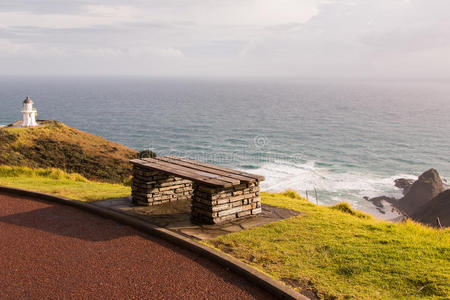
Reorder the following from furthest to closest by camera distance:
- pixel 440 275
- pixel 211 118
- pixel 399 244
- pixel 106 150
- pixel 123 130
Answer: pixel 211 118 → pixel 123 130 → pixel 106 150 → pixel 399 244 → pixel 440 275

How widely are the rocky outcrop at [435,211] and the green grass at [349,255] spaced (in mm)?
21931

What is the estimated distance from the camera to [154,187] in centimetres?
924

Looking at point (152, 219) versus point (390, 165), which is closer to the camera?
point (152, 219)

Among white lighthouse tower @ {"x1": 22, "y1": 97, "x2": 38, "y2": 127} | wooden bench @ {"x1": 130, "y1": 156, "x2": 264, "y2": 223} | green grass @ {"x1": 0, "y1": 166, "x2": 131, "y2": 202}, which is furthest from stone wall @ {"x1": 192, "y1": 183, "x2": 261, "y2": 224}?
white lighthouse tower @ {"x1": 22, "y1": 97, "x2": 38, "y2": 127}

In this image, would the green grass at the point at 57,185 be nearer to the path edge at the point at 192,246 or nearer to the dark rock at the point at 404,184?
the path edge at the point at 192,246

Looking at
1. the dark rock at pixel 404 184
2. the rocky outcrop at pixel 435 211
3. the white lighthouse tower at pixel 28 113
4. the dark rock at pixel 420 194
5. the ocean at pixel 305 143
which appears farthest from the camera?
the ocean at pixel 305 143

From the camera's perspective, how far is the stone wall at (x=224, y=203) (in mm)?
7691

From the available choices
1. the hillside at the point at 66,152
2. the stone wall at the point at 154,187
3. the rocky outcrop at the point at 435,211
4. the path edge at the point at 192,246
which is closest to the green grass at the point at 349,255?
the path edge at the point at 192,246

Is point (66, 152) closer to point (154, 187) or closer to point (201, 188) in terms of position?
point (154, 187)

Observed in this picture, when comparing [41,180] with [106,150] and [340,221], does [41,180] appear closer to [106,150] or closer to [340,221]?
[340,221]

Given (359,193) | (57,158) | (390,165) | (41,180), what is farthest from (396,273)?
(390,165)

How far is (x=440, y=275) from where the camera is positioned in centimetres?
541

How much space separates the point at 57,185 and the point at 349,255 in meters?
9.70

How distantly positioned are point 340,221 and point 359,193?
1115 inches
